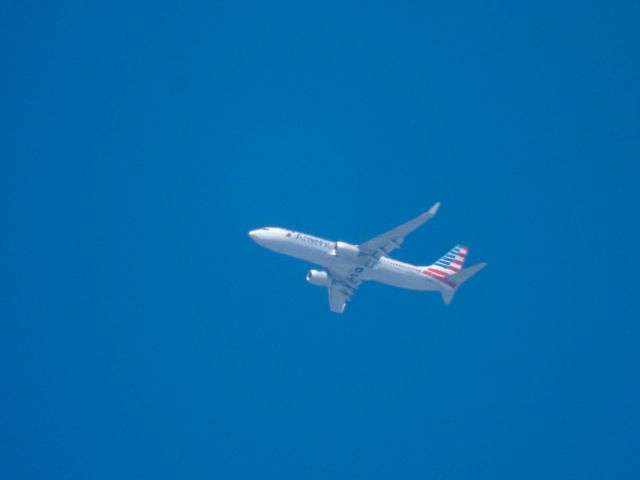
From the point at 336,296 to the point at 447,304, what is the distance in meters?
9.92

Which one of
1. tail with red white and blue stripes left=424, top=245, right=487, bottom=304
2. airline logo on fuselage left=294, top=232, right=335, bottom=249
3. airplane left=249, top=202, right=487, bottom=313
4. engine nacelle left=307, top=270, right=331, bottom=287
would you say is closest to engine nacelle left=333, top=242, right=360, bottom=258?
airplane left=249, top=202, right=487, bottom=313

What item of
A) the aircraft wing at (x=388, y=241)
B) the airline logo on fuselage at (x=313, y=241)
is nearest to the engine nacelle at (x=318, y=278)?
the airline logo on fuselage at (x=313, y=241)

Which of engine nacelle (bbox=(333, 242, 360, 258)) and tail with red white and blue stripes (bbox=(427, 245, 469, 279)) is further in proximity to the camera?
tail with red white and blue stripes (bbox=(427, 245, 469, 279))

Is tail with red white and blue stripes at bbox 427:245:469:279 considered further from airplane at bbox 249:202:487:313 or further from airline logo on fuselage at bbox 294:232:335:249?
airline logo on fuselage at bbox 294:232:335:249

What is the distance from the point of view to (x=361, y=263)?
2084 inches

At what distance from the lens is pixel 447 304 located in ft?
184

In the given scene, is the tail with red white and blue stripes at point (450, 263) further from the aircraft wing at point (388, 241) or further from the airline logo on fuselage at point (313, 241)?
the airline logo on fuselage at point (313, 241)

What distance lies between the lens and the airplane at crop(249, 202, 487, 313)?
5159 cm


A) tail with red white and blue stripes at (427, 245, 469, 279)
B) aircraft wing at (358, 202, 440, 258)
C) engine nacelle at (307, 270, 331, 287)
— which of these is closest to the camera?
aircraft wing at (358, 202, 440, 258)

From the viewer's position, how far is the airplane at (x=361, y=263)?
51.6 metres

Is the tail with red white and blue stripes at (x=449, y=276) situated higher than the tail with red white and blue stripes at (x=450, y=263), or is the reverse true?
the tail with red white and blue stripes at (x=450, y=263)

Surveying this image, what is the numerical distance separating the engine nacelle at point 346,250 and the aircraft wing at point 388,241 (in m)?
0.49

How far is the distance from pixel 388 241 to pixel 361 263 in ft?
10.7

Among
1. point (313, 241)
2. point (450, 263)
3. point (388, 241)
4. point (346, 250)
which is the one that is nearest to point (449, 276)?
point (450, 263)
